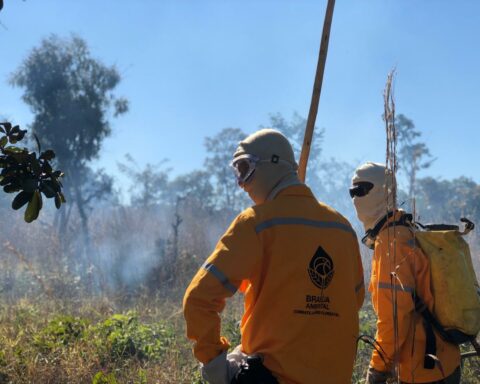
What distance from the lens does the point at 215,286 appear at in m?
1.92

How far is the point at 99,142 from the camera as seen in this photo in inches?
725

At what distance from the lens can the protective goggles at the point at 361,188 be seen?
3006mm

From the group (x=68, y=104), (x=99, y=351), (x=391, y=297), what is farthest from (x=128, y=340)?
(x=68, y=104)

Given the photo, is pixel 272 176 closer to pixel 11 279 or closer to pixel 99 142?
pixel 11 279

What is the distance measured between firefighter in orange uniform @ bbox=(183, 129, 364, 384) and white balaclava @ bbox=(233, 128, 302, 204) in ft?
0.20

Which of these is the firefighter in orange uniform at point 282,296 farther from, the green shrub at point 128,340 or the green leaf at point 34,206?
the green shrub at point 128,340

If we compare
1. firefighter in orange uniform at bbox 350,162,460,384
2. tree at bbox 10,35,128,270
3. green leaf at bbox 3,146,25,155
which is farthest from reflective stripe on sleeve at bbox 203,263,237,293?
tree at bbox 10,35,128,270

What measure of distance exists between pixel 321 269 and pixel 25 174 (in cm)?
176

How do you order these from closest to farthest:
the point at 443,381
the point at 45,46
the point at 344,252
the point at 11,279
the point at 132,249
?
the point at 344,252, the point at 443,381, the point at 11,279, the point at 132,249, the point at 45,46

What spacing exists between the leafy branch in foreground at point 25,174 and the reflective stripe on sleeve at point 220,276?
1224mm

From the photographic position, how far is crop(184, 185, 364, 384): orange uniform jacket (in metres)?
1.92

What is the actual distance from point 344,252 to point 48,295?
687 centimetres

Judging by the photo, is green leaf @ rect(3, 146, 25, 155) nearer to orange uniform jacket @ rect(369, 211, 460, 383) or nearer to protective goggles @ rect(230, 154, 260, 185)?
protective goggles @ rect(230, 154, 260, 185)

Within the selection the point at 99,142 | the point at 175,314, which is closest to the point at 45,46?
the point at 99,142
